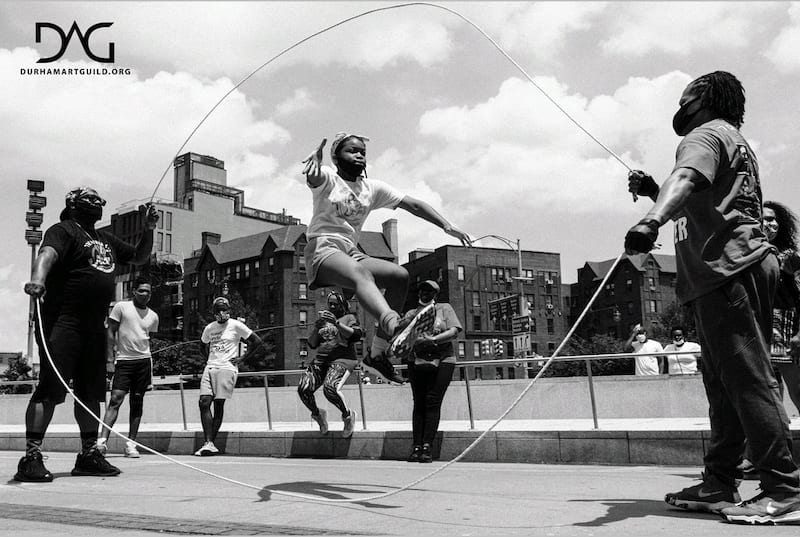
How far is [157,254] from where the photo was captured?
7785 millimetres

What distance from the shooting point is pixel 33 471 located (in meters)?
6.21

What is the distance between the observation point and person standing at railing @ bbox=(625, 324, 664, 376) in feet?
42.8

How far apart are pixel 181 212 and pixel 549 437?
341 feet

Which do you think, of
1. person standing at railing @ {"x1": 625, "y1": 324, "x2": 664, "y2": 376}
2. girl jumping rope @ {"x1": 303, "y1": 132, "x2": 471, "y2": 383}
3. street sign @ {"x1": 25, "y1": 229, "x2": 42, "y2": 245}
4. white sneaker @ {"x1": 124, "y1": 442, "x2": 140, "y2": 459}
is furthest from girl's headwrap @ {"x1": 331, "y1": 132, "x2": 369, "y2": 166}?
street sign @ {"x1": 25, "y1": 229, "x2": 42, "y2": 245}

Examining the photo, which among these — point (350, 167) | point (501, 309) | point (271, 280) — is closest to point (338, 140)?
point (350, 167)

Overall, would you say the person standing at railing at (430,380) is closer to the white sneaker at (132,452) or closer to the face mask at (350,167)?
the face mask at (350,167)

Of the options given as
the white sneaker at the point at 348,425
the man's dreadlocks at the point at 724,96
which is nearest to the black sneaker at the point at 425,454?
the white sneaker at the point at 348,425

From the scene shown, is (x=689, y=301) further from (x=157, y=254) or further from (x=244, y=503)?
(x=157, y=254)

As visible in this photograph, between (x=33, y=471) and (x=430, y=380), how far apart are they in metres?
3.90

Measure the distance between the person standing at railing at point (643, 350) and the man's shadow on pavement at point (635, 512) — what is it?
25.9ft

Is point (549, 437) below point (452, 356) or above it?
below

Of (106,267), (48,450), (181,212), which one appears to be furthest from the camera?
(181,212)

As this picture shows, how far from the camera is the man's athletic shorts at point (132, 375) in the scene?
30.1 feet

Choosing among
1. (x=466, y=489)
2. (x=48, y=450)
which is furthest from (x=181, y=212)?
(x=466, y=489)
